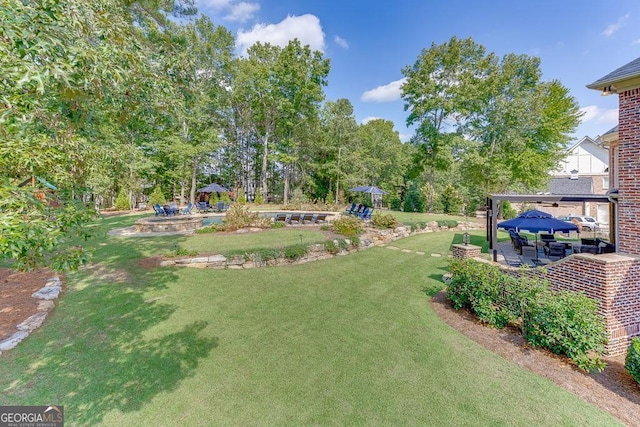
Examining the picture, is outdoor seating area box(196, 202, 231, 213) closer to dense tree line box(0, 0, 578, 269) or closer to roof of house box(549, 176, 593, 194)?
dense tree line box(0, 0, 578, 269)

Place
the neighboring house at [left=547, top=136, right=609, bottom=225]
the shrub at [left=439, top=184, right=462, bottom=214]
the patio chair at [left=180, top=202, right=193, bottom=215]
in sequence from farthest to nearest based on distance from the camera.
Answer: the neighboring house at [left=547, top=136, right=609, bottom=225] → the shrub at [left=439, top=184, right=462, bottom=214] → the patio chair at [left=180, top=202, right=193, bottom=215]

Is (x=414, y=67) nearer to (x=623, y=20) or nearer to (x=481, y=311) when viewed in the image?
(x=623, y=20)

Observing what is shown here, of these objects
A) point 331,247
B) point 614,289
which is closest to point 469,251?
point 614,289

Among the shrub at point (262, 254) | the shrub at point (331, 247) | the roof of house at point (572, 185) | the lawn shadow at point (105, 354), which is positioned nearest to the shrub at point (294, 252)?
the shrub at point (262, 254)

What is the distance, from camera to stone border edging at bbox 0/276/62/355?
4164 millimetres

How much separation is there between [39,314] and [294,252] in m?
5.99

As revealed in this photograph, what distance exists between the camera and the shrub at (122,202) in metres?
21.3

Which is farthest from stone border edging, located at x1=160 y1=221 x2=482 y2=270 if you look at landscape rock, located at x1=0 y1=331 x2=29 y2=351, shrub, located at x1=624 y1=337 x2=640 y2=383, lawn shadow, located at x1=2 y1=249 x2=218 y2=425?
shrub, located at x1=624 y1=337 x2=640 y2=383

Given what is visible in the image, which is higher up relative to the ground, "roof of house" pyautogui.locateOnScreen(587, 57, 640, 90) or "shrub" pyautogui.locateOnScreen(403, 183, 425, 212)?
"roof of house" pyautogui.locateOnScreen(587, 57, 640, 90)

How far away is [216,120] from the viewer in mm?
28984

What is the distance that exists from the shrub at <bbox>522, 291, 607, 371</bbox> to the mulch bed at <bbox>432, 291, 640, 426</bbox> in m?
0.18

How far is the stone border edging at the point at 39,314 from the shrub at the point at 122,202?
1738cm

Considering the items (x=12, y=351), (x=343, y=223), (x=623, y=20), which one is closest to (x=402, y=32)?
(x=623, y=20)

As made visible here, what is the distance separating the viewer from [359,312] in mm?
5766
